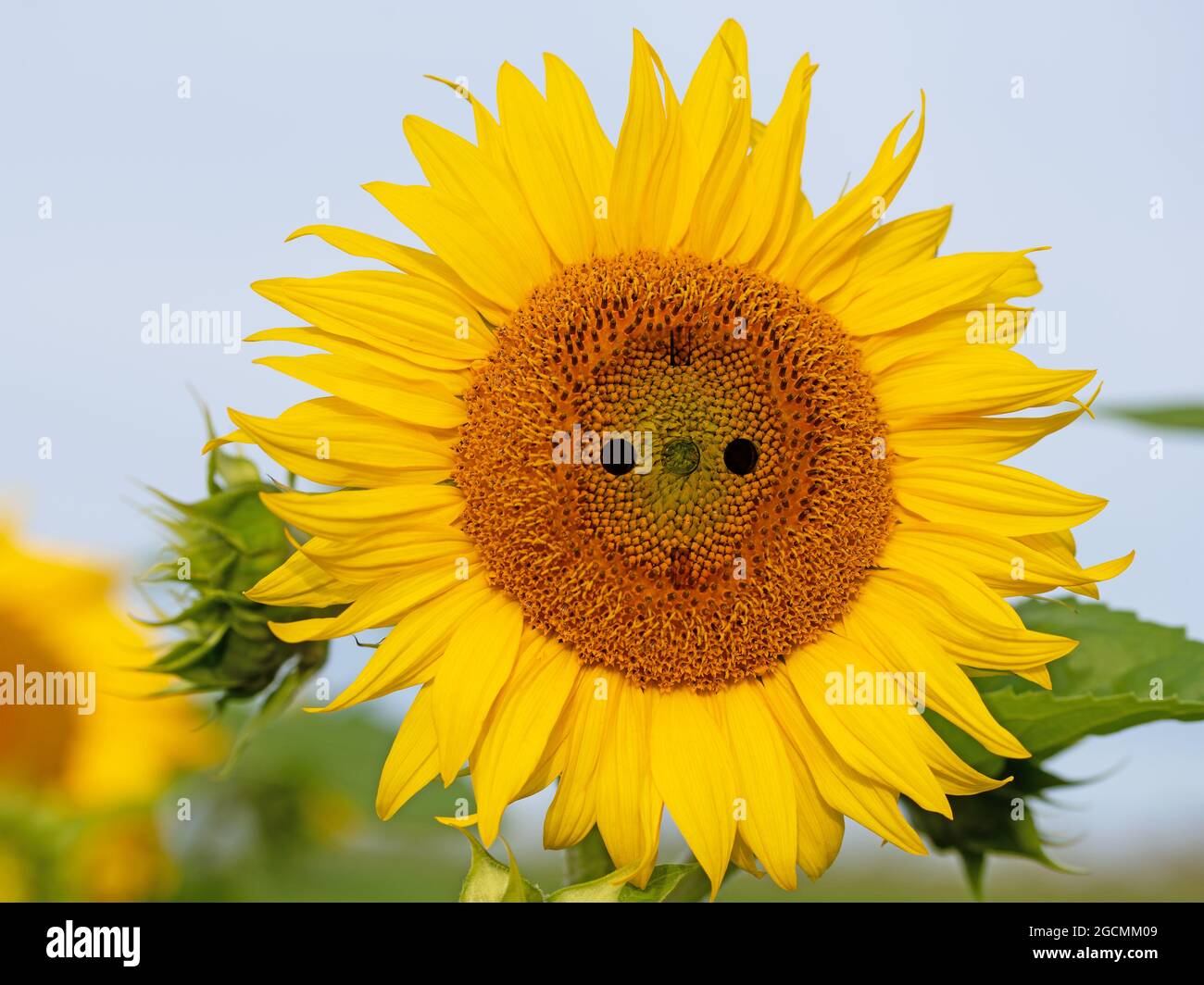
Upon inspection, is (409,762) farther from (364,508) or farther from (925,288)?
(925,288)

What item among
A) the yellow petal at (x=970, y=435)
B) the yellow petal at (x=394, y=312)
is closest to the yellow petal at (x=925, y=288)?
the yellow petal at (x=970, y=435)

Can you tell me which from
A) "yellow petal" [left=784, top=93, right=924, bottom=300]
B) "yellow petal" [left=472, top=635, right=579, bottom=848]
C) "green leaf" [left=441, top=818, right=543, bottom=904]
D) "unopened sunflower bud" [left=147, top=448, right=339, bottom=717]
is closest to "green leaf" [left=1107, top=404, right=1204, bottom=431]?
"yellow petal" [left=784, top=93, right=924, bottom=300]

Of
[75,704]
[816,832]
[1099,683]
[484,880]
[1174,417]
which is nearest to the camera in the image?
[484,880]

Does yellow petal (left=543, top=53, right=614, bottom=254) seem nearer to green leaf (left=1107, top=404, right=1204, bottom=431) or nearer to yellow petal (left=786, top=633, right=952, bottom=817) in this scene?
yellow petal (left=786, top=633, right=952, bottom=817)

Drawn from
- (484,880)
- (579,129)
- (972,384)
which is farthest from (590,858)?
(579,129)

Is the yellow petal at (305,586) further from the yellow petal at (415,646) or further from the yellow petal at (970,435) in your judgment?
the yellow petal at (970,435)

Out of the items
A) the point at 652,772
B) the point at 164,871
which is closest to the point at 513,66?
the point at 652,772

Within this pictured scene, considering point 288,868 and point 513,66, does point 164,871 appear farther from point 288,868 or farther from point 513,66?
point 513,66
